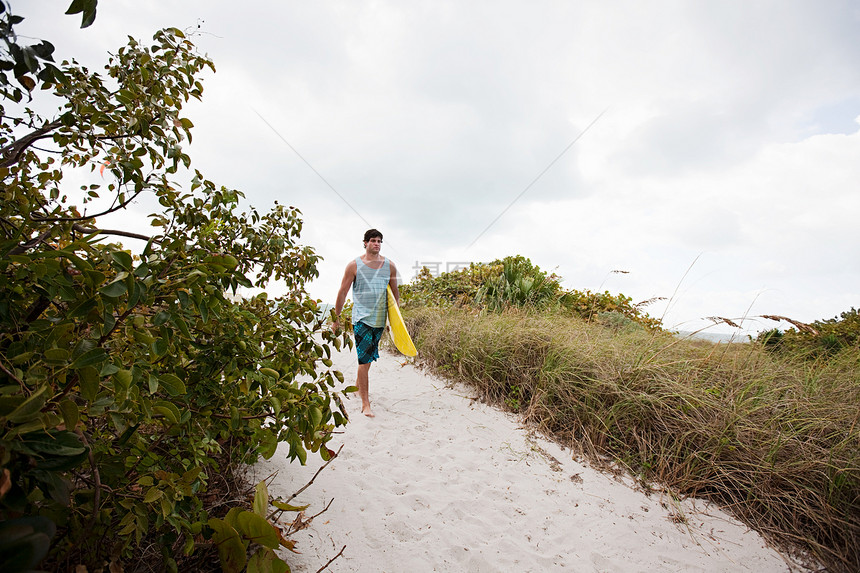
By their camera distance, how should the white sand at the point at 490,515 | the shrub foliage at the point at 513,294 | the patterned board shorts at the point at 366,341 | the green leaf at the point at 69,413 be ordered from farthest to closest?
the shrub foliage at the point at 513,294 < the patterned board shorts at the point at 366,341 < the white sand at the point at 490,515 < the green leaf at the point at 69,413

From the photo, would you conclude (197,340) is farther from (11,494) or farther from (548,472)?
(548,472)

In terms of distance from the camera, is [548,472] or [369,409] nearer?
[548,472]

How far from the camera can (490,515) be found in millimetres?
3006

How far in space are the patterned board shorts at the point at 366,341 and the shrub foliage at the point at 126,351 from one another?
2.65m

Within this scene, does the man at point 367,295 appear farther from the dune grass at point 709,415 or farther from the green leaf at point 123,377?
the green leaf at point 123,377

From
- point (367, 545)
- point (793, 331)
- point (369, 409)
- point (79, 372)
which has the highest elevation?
point (793, 331)

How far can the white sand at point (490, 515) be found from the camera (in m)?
2.57

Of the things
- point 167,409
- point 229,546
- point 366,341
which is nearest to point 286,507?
point 229,546

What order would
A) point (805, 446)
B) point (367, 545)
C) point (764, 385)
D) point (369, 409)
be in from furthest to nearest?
1. point (369, 409)
2. point (764, 385)
3. point (805, 446)
4. point (367, 545)

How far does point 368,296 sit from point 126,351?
3755 millimetres

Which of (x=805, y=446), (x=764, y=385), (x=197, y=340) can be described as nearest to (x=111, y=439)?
(x=197, y=340)

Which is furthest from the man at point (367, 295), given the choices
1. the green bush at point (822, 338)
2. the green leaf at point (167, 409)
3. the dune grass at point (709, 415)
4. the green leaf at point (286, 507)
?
the green bush at point (822, 338)

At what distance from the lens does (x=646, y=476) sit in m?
3.55

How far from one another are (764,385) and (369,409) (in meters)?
4.15
